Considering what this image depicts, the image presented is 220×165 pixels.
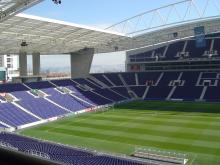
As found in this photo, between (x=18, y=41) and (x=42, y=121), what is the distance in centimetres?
1382

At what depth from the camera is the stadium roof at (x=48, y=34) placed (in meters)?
41.8

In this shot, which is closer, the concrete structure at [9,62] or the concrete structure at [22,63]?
the concrete structure at [22,63]

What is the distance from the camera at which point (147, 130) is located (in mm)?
38719

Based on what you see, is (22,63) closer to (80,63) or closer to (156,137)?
(80,63)

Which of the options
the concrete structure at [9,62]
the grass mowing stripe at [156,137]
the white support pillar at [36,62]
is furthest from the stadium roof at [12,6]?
the concrete structure at [9,62]

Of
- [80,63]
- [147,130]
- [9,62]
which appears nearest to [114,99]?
[80,63]

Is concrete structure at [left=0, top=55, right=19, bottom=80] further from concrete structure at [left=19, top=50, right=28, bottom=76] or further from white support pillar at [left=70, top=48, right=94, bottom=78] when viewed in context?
concrete structure at [left=19, top=50, right=28, bottom=76]

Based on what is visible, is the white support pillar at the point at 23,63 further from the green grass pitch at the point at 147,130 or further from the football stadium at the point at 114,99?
the green grass pitch at the point at 147,130

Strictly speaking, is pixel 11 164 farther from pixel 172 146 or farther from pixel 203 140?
pixel 203 140

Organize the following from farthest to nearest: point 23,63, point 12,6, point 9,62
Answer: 1. point 9,62
2. point 23,63
3. point 12,6

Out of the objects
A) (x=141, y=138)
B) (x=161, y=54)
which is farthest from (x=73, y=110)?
(x=161, y=54)

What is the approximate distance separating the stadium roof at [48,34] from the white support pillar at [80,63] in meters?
5.26

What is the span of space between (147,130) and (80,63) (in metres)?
38.6

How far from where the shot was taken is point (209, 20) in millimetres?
58969
